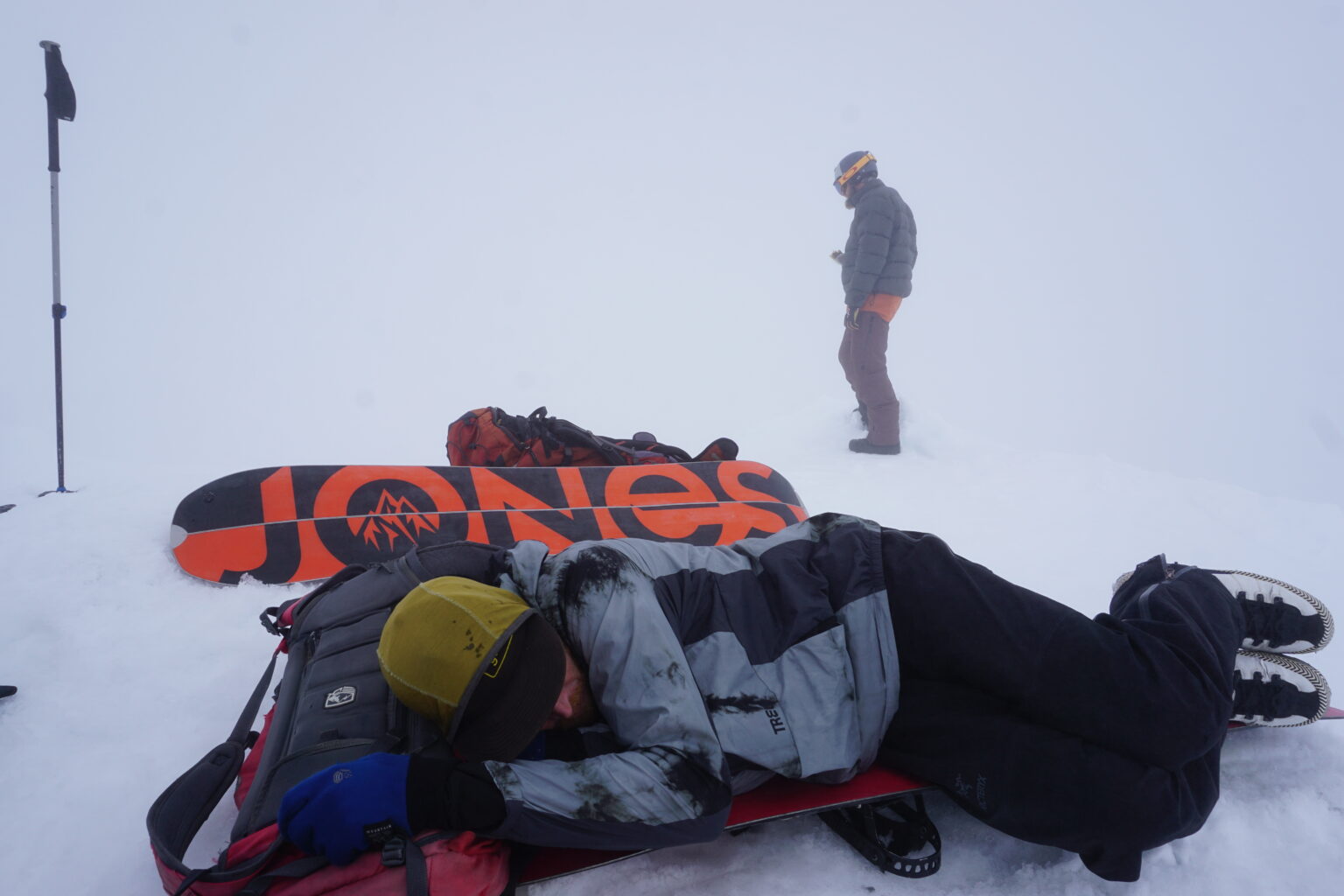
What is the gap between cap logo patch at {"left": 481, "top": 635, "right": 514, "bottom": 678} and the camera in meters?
1.26

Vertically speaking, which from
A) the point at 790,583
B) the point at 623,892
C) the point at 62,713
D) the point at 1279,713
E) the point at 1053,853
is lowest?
the point at 62,713

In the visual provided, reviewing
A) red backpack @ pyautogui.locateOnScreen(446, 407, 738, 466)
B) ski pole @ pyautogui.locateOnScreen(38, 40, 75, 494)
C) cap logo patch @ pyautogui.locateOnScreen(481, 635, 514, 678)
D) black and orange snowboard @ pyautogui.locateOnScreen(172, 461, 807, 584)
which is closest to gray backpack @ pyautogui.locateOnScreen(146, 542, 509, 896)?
cap logo patch @ pyautogui.locateOnScreen(481, 635, 514, 678)

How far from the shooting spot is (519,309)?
866 inches

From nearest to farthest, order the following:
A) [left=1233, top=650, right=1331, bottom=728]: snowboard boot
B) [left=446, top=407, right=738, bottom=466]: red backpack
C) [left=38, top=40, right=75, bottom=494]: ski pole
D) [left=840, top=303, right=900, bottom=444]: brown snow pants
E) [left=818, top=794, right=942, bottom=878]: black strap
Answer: [left=818, top=794, right=942, bottom=878]: black strap
[left=1233, top=650, right=1331, bottom=728]: snowboard boot
[left=38, top=40, right=75, bottom=494]: ski pole
[left=446, top=407, right=738, bottom=466]: red backpack
[left=840, top=303, right=900, bottom=444]: brown snow pants

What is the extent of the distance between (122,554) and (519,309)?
→ 66.1 feet

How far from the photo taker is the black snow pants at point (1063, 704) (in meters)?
1.29

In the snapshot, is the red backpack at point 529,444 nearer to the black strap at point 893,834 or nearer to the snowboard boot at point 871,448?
the black strap at point 893,834

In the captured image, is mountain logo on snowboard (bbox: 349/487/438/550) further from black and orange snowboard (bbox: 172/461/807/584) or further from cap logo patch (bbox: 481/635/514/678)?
cap logo patch (bbox: 481/635/514/678)

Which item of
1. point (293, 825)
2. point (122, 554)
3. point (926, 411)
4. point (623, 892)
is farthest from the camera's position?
point (926, 411)

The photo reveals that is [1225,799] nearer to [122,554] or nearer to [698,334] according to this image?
[122,554]

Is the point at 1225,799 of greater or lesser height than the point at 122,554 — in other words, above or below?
above

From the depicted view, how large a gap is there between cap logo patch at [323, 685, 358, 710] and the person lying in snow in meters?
0.24

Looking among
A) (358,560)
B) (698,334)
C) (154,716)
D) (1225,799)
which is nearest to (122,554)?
(358,560)

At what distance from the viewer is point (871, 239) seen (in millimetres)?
5305
